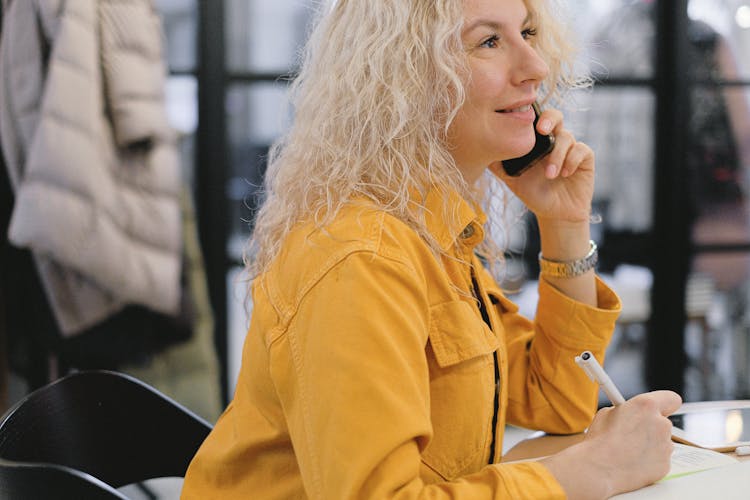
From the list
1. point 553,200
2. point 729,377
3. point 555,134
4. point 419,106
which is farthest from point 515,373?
point 729,377

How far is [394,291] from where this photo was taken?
0.92 meters

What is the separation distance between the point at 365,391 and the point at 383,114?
401 mm

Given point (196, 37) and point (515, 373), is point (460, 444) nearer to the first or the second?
point (515, 373)

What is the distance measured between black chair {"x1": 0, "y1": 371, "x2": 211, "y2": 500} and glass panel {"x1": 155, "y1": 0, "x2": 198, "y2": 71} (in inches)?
64.5

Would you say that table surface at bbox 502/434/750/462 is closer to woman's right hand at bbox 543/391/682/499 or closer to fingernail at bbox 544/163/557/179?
woman's right hand at bbox 543/391/682/499

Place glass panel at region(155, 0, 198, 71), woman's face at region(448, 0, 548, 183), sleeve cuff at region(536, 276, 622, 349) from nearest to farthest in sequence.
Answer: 1. woman's face at region(448, 0, 548, 183)
2. sleeve cuff at region(536, 276, 622, 349)
3. glass panel at region(155, 0, 198, 71)

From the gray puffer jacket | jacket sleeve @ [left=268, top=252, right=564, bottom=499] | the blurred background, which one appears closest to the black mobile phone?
jacket sleeve @ [left=268, top=252, right=564, bottom=499]

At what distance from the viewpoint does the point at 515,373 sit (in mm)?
1415

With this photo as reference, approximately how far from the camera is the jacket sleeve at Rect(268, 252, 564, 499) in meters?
0.84

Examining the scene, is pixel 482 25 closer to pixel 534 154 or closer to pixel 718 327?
pixel 534 154

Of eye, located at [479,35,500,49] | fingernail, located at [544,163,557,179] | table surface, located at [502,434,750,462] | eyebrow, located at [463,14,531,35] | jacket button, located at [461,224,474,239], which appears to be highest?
eyebrow, located at [463,14,531,35]

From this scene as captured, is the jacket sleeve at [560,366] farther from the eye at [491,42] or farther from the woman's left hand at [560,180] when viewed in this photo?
the eye at [491,42]

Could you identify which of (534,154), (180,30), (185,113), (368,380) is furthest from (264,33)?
(368,380)

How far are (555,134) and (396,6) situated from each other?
414 mm
